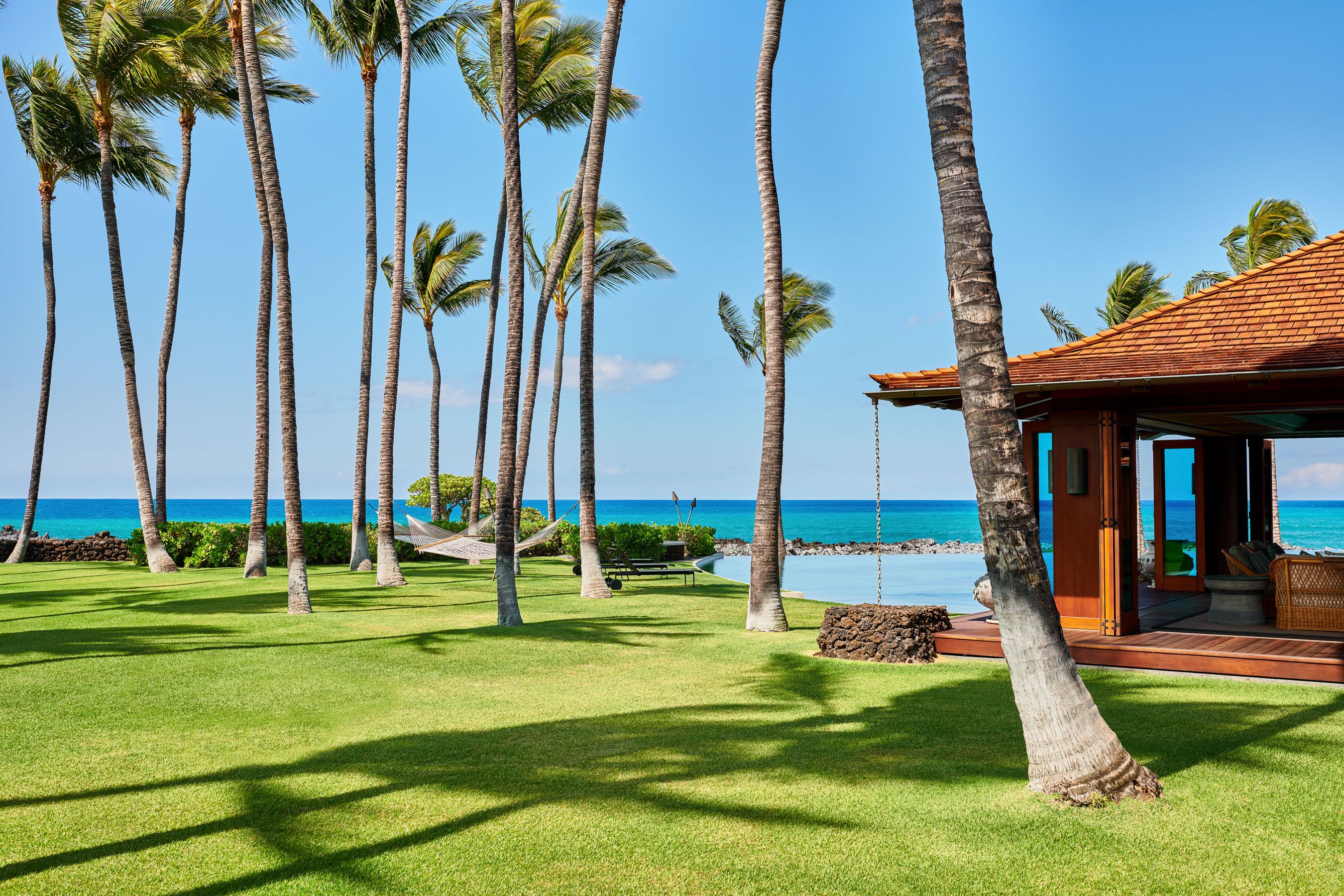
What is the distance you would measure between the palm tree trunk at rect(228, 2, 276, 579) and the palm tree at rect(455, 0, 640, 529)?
3.95 m

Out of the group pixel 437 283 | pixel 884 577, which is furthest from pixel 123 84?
pixel 884 577

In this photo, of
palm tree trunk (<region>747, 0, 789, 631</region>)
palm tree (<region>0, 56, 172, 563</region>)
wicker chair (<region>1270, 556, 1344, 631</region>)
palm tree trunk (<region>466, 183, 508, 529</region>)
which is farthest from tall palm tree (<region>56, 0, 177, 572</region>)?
wicker chair (<region>1270, 556, 1344, 631</region>)

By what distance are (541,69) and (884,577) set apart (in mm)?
15184

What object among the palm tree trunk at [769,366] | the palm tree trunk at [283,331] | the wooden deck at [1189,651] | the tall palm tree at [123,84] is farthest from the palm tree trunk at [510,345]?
the tall palm tree at [123,84]

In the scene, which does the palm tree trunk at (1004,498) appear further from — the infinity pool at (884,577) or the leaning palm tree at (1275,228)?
the leaning palm tree at (1275,228)

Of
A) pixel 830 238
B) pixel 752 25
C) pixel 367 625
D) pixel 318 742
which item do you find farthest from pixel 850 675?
pixel 830 238

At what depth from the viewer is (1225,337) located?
848 cm

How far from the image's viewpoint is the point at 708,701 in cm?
644

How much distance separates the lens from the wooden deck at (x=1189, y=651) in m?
6.71

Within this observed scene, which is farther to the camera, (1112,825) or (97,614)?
(97,614)

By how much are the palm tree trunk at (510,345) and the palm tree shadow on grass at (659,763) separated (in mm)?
4415

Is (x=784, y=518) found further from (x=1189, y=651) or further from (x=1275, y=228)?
(x=1189, y=651)

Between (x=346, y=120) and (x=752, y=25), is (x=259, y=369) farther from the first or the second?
(x=752, y=25)

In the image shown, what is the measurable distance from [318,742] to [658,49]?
14029 mm
